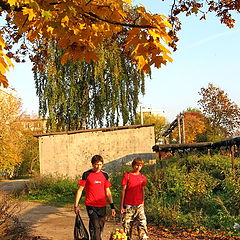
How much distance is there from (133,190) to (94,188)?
925 millimetres

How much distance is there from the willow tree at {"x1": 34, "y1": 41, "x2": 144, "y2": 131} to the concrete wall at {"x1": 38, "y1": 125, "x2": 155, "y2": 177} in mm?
5636

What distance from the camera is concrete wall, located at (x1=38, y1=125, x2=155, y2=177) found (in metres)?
20.2

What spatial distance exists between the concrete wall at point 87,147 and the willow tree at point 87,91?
5.64 m

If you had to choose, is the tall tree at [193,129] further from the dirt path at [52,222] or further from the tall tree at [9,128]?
the dirt path at [52,222]

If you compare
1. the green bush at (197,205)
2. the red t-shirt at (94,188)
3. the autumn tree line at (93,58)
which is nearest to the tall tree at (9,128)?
the autumn tree line at (93,58)

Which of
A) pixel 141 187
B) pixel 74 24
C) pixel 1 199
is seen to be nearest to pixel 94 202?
pixel 141 187

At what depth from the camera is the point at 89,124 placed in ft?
90.1

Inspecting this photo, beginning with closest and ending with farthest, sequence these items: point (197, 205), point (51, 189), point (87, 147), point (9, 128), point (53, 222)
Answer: point (197, 205) → point (53, 222) → point (51, 189) → point (87, 147) → point (9, 128)

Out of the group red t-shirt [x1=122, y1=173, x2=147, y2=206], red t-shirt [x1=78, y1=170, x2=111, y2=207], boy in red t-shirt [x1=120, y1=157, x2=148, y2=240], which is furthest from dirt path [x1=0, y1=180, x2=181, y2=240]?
red t-shirt [x1=78, y1=170, x2=111, y2=207]

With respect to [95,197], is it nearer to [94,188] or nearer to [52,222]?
[94,188]

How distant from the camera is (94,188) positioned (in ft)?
21.2

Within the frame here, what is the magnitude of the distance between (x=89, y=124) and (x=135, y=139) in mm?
7689

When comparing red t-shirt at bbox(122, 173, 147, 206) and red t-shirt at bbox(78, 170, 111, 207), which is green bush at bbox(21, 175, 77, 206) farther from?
red t-shirt at bbox(78, 170, 111, 207)

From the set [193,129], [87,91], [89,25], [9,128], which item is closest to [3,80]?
[89,25]
